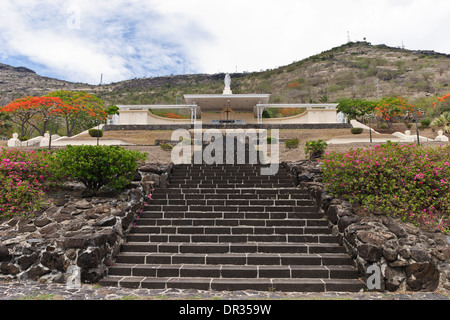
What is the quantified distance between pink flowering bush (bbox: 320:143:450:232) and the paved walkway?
1.50 metres

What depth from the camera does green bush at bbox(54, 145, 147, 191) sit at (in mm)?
6426

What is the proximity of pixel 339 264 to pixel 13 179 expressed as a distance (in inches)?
271

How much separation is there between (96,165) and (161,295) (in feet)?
11.3

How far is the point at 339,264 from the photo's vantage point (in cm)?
515

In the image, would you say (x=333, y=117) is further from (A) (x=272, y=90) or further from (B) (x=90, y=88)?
(B) (x=90, y=88)

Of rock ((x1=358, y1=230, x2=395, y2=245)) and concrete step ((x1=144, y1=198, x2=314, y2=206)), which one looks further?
concrete step ((x1=144, y1=198, x2=314, y2=206))

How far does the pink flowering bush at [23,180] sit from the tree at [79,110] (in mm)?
18043

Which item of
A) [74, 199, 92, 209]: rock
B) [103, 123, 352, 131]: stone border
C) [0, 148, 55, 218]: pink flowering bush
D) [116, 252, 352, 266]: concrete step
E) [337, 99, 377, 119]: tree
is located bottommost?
[116, 252, 352, 266]: concrete step

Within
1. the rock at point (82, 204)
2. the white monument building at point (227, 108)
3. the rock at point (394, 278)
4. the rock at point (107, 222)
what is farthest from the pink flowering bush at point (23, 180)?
the white monument building at point (227, 108)

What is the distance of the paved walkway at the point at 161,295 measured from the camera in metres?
4.25
